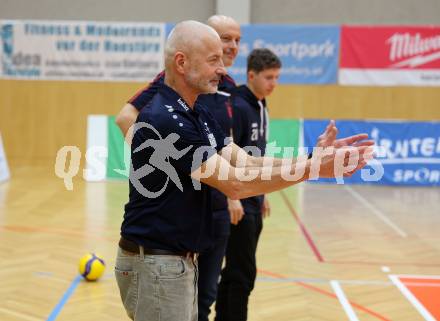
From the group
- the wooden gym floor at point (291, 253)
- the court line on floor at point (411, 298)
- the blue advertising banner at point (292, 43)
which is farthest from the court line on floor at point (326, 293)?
the blue advertising banner at point (292, 43)

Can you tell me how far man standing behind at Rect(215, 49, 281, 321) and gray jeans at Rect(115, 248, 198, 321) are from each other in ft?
5.40

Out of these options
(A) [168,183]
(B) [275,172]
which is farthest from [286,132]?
(A) [168,183]

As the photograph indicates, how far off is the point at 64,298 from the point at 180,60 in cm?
371

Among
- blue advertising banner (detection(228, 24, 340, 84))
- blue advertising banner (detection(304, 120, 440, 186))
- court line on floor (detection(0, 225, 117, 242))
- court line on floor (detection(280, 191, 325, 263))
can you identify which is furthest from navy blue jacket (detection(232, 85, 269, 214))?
blue advertising banner (detection(228, 24, 340, 84))

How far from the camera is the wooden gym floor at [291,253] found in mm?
5727

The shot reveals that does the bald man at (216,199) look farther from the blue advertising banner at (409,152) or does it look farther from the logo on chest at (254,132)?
the blue advertising banner at (409,152)

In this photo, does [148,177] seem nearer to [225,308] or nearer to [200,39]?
[200,39]

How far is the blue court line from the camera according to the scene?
545 centimetres

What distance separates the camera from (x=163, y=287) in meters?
2.80

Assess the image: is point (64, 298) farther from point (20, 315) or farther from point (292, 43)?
point (292, 43)

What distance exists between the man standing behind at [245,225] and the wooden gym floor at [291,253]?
94cm

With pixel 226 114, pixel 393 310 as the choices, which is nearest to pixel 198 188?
pixel 226 114

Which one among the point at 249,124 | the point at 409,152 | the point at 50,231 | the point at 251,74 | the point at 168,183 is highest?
the point at 251,74

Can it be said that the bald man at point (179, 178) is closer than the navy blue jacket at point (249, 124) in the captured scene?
Yes
